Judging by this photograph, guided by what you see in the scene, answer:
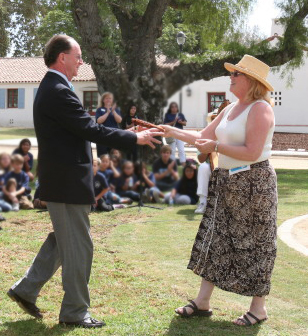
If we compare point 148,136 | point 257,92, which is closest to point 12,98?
point 148,136

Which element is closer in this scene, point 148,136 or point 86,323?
point 148,136

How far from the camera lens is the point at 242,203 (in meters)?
5.05

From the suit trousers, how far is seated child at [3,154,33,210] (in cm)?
114

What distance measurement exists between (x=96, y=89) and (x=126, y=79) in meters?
0.24

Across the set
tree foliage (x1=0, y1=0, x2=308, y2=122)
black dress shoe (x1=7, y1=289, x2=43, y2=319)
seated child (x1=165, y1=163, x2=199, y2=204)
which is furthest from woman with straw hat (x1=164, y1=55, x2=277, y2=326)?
black dress shoe (x1=7, y1=289, x2=43, y2=319)

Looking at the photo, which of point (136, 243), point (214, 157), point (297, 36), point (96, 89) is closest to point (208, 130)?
point (214, 157)

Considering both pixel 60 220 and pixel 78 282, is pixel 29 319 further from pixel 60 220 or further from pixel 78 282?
pixel 60 220

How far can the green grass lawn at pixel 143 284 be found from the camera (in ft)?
17.7

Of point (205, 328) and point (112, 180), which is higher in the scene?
point (112, 180)

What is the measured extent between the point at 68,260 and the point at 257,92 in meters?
1.97

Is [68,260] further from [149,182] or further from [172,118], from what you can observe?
[172,118]

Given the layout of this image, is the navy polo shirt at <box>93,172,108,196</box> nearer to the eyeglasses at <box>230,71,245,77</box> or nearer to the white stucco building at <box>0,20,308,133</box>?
the white stucco building at <box>0,20,308,133</box>

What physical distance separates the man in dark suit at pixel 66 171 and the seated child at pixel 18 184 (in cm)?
55

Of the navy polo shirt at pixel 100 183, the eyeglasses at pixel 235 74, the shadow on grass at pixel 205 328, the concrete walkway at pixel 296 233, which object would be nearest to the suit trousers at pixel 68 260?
the navy polo shirt at pixel 100 183
